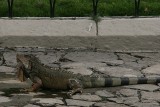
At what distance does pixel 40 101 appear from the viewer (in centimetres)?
627

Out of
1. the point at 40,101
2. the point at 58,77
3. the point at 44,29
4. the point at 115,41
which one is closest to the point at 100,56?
the point at 115,41

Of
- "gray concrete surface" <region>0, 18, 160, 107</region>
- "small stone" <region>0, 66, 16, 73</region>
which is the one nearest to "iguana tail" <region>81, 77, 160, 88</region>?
"gray concrete surface" <region>0, 18, 160, 107</region>

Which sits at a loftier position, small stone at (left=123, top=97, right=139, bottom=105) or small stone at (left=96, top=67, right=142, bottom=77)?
small stone at (left=96, top=67, right=142, bottom=77)

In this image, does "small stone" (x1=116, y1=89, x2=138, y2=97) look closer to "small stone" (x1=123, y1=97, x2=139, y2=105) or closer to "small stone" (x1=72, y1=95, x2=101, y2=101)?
"small stone" (x1=123, y1=97, x2=139, y2=105)

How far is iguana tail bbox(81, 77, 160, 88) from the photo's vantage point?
22.7 feet

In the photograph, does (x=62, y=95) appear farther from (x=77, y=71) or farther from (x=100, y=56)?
(x=100, y=56)

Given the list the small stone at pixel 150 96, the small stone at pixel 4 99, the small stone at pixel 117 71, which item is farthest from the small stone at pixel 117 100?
the small stone at pixel 4 99

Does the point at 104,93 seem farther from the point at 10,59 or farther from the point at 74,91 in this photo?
the point at 10,59

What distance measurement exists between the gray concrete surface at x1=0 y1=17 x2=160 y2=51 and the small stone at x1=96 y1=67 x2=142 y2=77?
1321 millimetres

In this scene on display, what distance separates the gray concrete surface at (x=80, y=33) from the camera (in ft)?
30.1

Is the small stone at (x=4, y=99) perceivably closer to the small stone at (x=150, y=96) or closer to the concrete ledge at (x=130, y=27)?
the small stone at (x=150, y=96)

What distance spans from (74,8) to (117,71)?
3.18 m

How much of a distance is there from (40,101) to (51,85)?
0.54 meters

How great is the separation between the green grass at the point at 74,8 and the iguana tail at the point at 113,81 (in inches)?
133
